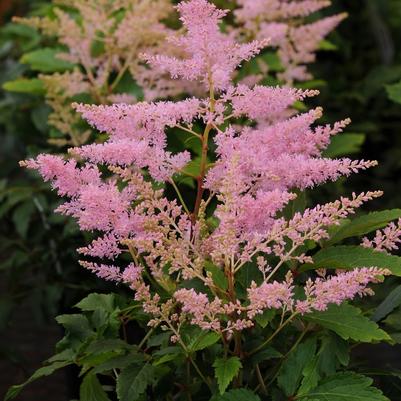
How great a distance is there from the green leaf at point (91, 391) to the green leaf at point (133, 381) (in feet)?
0.44

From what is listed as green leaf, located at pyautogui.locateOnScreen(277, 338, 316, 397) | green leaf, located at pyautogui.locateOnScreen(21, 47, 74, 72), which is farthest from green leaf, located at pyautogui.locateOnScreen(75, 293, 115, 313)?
green leaf, located at pyautogui.locateOnScreen(21, 47, 74, 72)

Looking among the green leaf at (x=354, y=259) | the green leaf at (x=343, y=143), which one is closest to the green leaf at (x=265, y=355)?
the green leaf at (x=354, y=259)

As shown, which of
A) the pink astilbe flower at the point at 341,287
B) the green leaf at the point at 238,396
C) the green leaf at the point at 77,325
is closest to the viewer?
the pink astilbe flower at the point at 341,287

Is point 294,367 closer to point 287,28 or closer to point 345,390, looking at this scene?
point 345,390

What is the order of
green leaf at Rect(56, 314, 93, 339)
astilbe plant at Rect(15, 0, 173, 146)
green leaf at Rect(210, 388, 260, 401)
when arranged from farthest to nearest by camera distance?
astilbe plant at Rect(15, 0, 173, 146), green leaf at Rect(56, 314, 93, 339), green leaf at Rect(210, 388, 260, 401)

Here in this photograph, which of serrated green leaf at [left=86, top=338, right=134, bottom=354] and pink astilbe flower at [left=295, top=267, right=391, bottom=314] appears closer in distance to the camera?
pink astilbe flower at [left=295, top=267, right=391, bottom=314]

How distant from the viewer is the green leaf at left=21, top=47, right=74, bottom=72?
13.5ft

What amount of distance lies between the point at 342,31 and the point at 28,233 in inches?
120

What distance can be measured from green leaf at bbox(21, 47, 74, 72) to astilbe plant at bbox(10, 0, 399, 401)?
193 centimetres

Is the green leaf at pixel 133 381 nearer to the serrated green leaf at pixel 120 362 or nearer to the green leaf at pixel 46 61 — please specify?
the serrated green leaf at pixel 120 362

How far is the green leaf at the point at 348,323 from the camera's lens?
209cm

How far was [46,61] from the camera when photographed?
13.7ft

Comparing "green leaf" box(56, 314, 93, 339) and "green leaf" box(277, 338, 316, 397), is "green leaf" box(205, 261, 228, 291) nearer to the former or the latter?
"green leaf" box(277, 338, 316, 397)

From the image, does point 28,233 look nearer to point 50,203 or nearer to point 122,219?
point 50,203
